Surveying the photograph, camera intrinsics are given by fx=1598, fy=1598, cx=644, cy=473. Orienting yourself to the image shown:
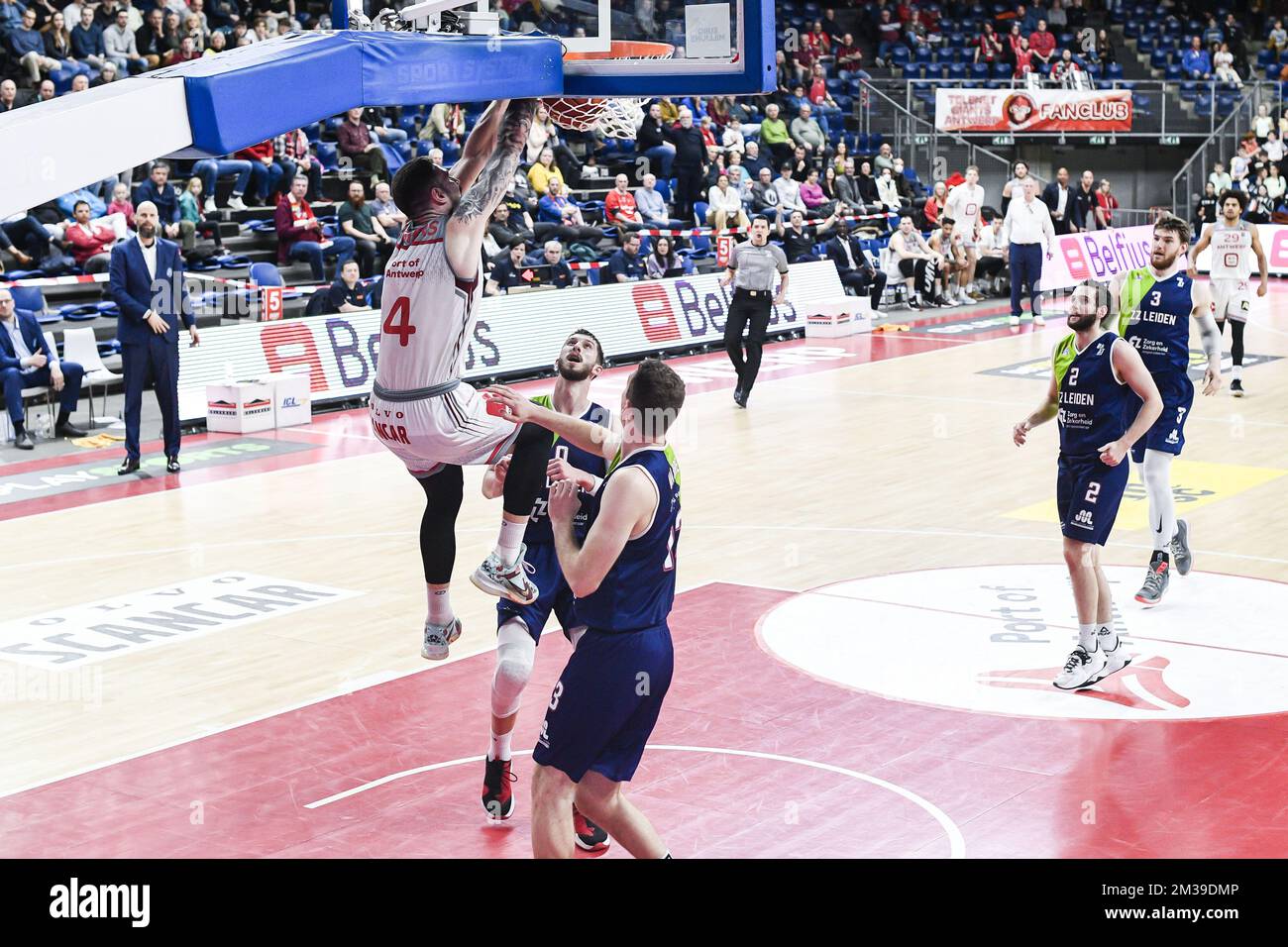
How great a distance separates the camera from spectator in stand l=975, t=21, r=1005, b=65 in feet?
115

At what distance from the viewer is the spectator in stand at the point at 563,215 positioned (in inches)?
847

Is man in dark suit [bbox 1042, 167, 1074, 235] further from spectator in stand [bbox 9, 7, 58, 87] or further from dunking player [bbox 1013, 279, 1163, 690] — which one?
dunking player [bbox 1013, 279, 1163, 690]

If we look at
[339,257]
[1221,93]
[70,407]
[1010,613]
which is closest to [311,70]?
[1010,613]

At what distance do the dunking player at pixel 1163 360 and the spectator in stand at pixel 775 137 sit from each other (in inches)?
705

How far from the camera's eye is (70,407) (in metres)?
15.4

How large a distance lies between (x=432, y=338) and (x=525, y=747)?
2.58 m

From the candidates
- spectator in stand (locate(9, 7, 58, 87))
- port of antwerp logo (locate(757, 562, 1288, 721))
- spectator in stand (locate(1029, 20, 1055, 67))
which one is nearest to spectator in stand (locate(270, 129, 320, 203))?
spectator in stand (locate(9, 7, 58, 87))

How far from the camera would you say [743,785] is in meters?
6.95

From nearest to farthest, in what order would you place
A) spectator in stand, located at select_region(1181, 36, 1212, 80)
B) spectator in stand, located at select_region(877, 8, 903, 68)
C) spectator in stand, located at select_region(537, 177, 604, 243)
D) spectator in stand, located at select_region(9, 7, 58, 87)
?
spectator in stand, located at select_region(9, 7, 58, 87) < spectator in stand, located at select_region(537, 177, 604, 243) < spectator in stand, located at select_region(877, 8, 903, 68) < spectator in stand, located at select_region(1181, 36, 1212, 80)

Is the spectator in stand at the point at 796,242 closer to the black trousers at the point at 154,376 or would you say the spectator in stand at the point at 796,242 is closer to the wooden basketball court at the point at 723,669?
the wooden basketball court at the point at 723,669

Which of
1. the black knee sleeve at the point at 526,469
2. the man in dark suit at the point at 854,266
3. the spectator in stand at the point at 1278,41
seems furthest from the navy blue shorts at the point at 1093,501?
the spectator in stand at the point at 1278,41

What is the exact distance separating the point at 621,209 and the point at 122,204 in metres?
7.60

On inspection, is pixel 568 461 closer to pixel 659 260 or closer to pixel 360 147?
pixel 360 147

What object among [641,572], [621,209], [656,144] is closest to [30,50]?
[621,209]
